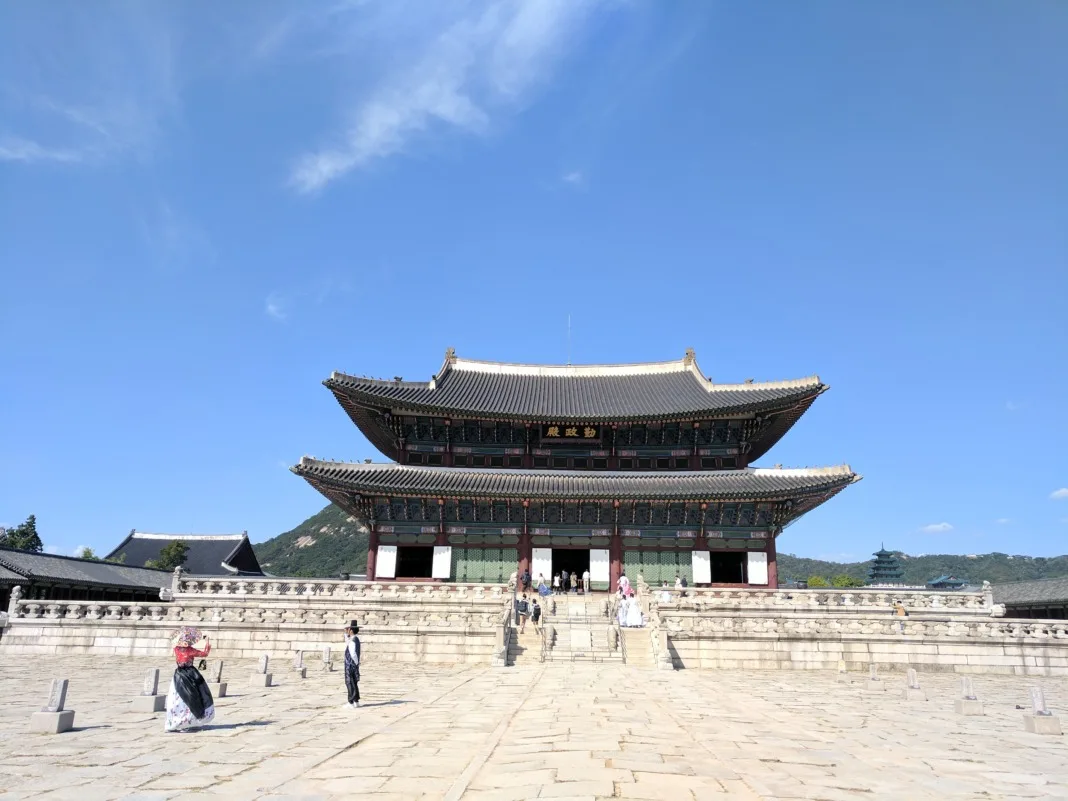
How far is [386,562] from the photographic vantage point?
33.7 m

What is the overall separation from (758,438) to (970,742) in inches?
1041

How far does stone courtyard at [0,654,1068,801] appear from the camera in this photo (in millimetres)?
7223

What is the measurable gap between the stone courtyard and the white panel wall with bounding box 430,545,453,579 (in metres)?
16.5

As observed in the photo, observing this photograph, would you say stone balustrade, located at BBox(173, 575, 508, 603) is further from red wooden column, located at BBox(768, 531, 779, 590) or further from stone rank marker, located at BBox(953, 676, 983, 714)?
stone rank marker, located at BBox(953, 676, 983, 714)

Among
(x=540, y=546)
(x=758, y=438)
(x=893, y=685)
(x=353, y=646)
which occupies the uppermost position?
(x=758, y=438)

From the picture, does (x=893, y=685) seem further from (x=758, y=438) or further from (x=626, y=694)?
(x=758, y=438)

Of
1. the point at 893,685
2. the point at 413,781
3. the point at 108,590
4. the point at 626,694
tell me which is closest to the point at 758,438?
the point at 893,685

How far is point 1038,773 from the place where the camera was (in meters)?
8.76

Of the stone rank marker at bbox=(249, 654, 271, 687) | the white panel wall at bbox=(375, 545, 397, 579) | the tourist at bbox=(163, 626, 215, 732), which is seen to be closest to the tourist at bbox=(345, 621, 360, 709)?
the tourist at bbox=(163, 626, 215, 732)

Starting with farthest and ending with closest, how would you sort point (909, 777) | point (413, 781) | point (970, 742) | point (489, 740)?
point (970, 742) < point (489, 740) < point (909, 777) < point (413, 781)

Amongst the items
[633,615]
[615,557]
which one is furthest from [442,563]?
[633,615]

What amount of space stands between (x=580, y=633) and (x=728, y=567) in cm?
1331

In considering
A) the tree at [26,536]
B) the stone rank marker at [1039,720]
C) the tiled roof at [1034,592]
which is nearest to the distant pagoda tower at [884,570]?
the tiled roof at [1034,592]

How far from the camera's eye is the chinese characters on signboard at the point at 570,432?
36719 millimetres
